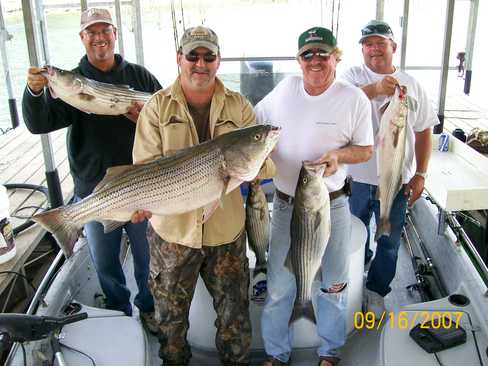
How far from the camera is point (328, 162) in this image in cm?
266

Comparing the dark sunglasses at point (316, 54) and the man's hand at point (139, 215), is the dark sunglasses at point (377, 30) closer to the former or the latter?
the dark sunglasses at point (316, 54)

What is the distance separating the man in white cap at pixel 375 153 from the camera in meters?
3.52

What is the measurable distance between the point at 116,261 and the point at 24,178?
3917 millimetres

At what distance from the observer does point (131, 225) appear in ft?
11.5

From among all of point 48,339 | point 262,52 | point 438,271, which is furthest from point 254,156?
point 262,52

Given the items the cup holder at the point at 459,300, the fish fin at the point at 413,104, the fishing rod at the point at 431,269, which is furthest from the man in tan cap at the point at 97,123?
the fishing rod at the point at 431,269

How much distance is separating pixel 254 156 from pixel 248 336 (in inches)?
49.5

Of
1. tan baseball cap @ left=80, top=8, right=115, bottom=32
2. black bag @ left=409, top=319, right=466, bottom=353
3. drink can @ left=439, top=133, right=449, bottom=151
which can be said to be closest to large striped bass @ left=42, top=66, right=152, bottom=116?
tan baseball cap @ left=80, top=8, right=115, bottom=32

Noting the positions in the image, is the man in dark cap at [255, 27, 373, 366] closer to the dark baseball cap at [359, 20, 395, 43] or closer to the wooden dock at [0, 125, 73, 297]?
the dark baseball cap at [359, 20, 395, 43]

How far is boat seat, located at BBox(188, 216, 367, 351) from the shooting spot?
11.0 ft

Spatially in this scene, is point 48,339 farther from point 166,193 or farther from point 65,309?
point 166,193

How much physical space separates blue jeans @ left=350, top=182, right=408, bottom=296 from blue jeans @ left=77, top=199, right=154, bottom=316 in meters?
1.62

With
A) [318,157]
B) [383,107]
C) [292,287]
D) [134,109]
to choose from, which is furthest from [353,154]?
[134,109]

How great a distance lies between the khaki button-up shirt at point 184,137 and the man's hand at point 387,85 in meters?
0.95
